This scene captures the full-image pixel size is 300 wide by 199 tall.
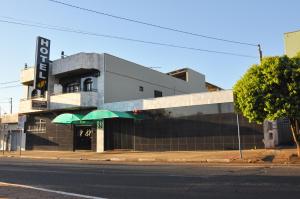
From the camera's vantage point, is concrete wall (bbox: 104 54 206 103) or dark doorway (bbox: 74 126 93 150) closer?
concrete wall (bbox: 104 54 206 103)

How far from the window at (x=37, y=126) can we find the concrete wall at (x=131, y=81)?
344 inches

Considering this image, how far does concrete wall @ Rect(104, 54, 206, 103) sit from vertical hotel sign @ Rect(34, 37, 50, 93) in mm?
6518

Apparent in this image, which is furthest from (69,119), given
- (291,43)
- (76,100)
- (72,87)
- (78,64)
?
(291,43)

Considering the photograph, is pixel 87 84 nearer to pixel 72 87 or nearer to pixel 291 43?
pixel 72 87

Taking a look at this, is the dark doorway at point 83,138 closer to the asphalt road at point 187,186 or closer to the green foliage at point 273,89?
the green foliage at point 273,89

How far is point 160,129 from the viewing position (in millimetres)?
26688

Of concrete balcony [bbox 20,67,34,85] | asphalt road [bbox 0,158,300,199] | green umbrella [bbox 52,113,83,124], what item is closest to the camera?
asphalt road [bbox 0,158,300,199]

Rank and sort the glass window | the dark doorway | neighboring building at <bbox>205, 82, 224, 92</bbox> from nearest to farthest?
the dark doorway
the glass window
neighboring building at <bbox>205, 82, 224, 92</bbox>

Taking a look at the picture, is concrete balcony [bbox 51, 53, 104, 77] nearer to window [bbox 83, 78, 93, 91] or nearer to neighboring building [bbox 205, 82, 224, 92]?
window [bbox 83, 78, 93, 91]

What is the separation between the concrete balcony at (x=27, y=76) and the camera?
3512 cm

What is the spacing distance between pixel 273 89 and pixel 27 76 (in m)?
26.9

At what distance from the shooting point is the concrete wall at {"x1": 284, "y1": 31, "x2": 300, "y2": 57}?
3023 cm

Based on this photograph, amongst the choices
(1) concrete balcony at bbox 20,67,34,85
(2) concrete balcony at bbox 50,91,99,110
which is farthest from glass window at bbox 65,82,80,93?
(1) concrete balcony at bbox 20,67,34,85

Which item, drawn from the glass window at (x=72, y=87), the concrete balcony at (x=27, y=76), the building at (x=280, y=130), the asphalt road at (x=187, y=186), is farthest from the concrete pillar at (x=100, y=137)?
the asphalt road at (x=187, y=186)
